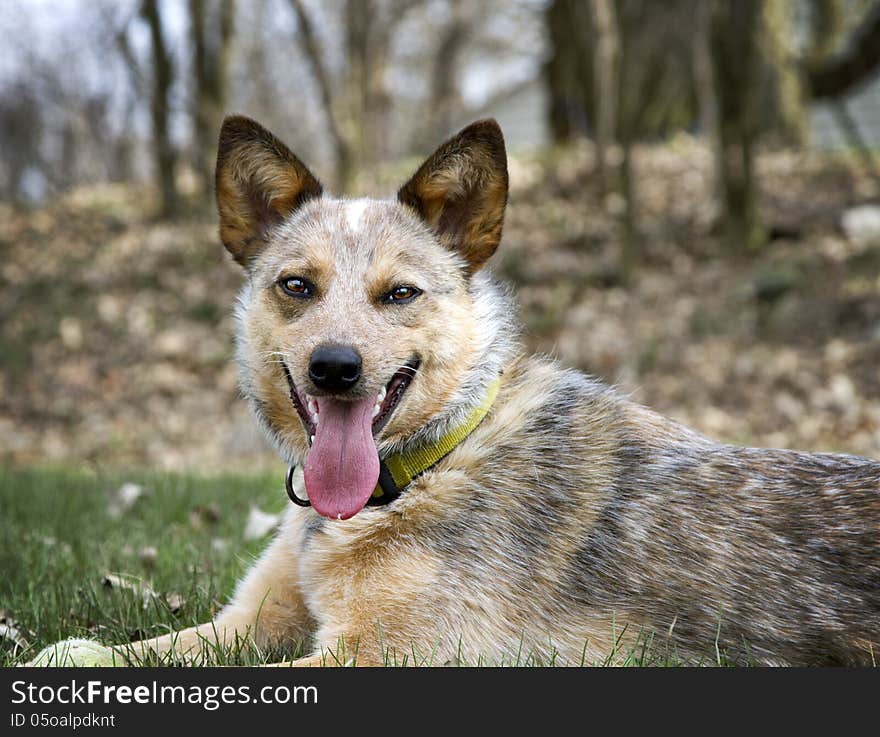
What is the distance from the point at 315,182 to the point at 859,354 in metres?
8.81

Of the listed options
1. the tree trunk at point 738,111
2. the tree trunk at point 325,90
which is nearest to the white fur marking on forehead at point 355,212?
the tree trunk at point 325,90

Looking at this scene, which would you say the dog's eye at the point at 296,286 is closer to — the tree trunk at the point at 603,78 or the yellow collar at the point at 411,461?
the yellow collar at the point at 411,461

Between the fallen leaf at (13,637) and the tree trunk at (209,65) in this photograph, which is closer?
the fallen leaf at (13,637)

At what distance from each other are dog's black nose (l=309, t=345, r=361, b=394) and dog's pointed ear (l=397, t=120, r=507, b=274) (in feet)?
3.06

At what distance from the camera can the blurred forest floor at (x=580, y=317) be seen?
1090cm

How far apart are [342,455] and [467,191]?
1.27 m

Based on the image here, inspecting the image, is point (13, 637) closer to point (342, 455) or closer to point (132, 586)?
point (132, 586)

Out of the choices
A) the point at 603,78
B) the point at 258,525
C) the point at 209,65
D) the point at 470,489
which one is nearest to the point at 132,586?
the point at 258,525

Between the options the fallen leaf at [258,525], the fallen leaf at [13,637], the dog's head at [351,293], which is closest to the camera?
the dog's head at [351,293]

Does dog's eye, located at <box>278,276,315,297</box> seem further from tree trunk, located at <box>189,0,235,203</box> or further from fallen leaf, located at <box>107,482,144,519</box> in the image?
tree trunk, located at <box>189,0,235,203</box>

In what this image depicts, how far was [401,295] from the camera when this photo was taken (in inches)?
143

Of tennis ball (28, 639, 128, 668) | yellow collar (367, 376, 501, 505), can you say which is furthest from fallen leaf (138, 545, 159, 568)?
yellow collar (367, 376, 501, 505)

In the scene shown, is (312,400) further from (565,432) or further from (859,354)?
(859,354)

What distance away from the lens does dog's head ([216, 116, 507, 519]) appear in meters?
3.31
